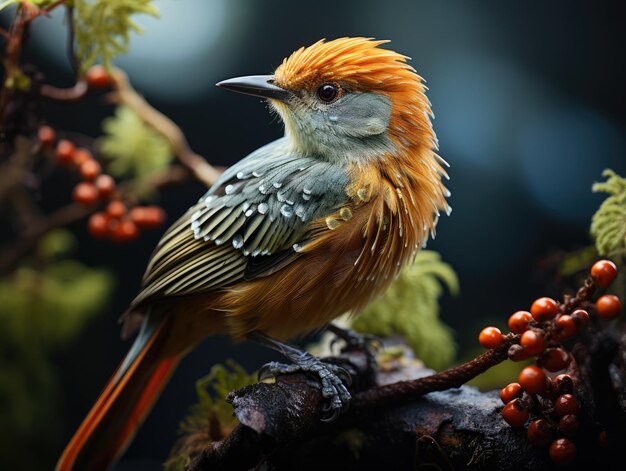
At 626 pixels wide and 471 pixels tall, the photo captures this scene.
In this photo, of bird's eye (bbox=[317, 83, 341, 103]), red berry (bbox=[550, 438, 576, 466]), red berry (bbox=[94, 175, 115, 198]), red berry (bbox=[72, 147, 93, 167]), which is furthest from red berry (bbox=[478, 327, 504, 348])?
red berry (bbox=[72, 147, 93, 167])

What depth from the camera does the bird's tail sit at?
155 cm

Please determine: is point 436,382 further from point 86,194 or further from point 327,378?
point 86,194

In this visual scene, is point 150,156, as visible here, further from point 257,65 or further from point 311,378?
point 311,378

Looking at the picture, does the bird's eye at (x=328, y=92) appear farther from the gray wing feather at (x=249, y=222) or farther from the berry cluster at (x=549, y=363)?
the berry cluster at (x=549, y=363)

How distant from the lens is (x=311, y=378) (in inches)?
54.5

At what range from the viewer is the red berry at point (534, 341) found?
1.08 meters

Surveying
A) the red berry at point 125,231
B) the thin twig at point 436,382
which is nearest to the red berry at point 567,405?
the thin twig at point 436,382

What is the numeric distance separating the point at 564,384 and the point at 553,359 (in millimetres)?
75

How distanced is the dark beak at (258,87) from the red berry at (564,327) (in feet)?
2.39

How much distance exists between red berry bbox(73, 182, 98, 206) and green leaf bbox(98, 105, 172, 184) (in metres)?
0.28

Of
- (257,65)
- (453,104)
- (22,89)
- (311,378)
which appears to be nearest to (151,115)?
(257,65)

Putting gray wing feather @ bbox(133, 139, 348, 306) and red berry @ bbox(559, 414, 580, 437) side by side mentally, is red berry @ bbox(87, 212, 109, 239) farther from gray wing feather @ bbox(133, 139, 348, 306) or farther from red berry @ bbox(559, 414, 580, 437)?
red berry @ bbox(559, 414, 580, 437)

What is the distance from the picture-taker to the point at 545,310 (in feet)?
3.56

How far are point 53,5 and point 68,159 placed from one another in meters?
0.65
